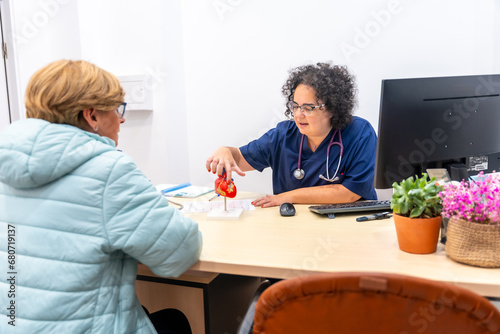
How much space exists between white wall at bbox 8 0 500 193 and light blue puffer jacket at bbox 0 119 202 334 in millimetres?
1890

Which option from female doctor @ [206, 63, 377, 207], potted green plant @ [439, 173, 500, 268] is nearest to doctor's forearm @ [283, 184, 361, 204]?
female doctor @ [206, 63, 377, 207]

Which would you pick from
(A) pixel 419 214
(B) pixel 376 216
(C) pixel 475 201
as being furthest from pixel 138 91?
(C) pixel 475 201

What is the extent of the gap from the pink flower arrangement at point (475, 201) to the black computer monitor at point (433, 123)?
331mm

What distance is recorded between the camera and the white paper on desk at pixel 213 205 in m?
1.67

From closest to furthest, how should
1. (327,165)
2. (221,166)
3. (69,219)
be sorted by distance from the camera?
1. (69,219)
2. (221,166)
3. (327,165)

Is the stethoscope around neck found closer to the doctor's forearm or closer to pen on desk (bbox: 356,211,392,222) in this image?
the doctor's forearm

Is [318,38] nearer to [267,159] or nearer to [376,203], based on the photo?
[267,159]

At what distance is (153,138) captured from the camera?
9.78 ft

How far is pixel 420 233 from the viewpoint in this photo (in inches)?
43.3

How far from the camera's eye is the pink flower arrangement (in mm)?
977

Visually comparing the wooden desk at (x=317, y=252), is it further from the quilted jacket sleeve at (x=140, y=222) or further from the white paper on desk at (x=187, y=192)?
the white paper on desk at (x=187, y=192)

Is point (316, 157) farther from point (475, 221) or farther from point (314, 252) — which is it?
point (475, 221)

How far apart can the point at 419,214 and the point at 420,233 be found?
0.05 m

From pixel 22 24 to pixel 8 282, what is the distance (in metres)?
2.29
